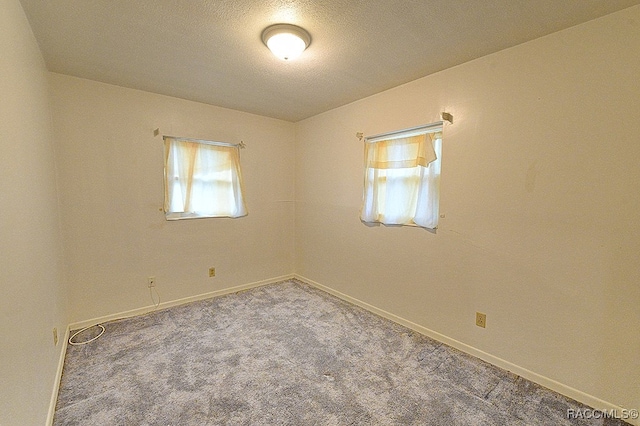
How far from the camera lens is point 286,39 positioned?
1823 millimetres

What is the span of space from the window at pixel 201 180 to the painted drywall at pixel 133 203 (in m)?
0.10

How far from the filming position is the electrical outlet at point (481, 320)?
2.15 metres

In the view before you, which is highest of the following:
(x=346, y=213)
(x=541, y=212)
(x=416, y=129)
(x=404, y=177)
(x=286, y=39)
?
(x=286, y=39)

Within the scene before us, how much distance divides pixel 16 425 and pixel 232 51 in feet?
7.61

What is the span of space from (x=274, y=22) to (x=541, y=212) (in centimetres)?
216

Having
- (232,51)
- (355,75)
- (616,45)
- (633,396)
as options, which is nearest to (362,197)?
(355,75)

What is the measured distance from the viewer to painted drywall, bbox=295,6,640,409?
1598 mm

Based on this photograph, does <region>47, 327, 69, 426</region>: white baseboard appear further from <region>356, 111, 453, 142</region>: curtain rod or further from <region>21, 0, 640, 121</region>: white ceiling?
<region>356, 111, 453, 142</region>: curtain rod

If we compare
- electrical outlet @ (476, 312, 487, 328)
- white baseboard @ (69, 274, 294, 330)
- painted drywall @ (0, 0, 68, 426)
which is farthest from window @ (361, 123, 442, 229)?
painted drywall @ (0, 0, 68, 426)

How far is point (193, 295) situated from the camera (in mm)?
3293

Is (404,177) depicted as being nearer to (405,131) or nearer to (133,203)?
(405,131)

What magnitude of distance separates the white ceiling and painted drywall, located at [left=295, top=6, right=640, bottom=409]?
0.20 meters

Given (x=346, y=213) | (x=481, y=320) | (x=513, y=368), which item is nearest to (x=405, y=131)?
(x=346, y=213)

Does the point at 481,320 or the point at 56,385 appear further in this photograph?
the point at 481,320
